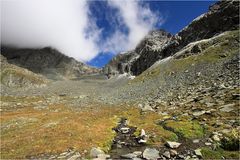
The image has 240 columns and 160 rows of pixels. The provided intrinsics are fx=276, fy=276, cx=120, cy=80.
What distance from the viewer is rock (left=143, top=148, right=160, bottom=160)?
22.8 meters

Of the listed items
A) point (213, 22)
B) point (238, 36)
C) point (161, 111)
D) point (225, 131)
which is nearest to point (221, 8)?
point (213, 22)

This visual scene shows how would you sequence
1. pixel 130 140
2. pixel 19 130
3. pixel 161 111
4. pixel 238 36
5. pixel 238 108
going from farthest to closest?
pixel 238 36
pixel 161 111
pixel 19 130
pixel 238 108
pixel 130 140

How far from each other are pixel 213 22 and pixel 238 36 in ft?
184

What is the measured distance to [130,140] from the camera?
29562 mm

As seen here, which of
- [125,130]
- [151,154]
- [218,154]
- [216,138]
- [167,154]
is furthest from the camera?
[125,130]

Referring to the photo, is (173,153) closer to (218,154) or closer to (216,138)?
(218,154)

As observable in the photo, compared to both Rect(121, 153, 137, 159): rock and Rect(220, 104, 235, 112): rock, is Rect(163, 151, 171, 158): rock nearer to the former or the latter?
Rect(121, 153, 137, 159): rock

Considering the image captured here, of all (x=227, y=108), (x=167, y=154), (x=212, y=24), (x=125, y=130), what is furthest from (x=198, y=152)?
(x=212, y=24)

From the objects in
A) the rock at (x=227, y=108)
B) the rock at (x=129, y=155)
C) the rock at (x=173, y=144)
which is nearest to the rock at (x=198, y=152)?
the rock at (x=173, y=144)

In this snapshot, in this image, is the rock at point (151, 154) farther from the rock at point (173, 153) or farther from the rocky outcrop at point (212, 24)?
the rocky outcrop at point (212, 24)

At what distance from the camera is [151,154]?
23.6 metres

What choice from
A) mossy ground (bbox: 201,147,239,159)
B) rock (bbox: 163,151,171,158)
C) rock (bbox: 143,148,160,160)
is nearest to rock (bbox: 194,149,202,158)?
mossy ground (bbox: 201,147,239,159)

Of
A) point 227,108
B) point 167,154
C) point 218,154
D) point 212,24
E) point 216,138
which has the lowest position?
point 167,154

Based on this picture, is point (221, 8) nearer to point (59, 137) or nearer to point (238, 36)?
point (238, 36)
